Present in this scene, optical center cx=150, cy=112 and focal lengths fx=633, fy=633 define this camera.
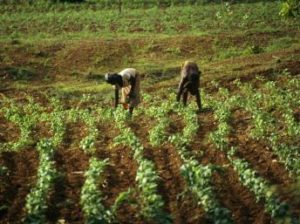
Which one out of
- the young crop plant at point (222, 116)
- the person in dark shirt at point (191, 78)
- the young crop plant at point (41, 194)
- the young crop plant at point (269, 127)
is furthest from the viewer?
the person in dark shirt at point (191, 78)

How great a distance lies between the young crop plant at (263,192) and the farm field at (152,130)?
0.07 ft

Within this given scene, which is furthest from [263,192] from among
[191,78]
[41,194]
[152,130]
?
[191,78]

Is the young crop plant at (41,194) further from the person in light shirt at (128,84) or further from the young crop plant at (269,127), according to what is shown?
the young crop plant at (269,127)

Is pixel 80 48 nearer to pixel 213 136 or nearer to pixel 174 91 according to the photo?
pixel 174 91

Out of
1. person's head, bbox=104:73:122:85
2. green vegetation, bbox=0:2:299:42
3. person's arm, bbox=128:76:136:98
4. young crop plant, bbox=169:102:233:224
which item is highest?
person's head, bbox=104:73:122:85

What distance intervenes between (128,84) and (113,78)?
640 mm

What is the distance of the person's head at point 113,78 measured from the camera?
1350cm

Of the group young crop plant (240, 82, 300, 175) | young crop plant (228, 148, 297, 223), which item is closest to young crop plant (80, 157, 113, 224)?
young crop plant (228, 148, 297, 223)

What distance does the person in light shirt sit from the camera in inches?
537

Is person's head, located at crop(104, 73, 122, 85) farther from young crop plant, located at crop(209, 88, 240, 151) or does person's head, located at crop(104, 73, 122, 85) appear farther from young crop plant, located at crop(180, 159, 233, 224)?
young crop plant, located at crop(180, 159, 233, 224)

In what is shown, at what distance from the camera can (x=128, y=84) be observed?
46.2 feet

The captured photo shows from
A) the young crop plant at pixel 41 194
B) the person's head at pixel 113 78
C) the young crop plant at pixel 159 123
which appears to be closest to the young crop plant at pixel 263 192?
the young crop plant at pixel 159 123

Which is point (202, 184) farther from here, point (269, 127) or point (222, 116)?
point (222, 116)

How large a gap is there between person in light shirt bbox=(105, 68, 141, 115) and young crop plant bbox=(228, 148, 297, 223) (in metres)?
4.13
